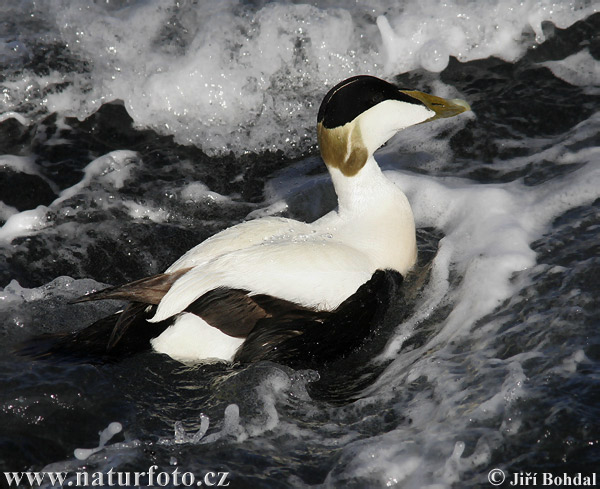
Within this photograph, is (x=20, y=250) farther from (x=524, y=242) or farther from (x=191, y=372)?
(x=524, y=242)

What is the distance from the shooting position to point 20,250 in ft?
12.7

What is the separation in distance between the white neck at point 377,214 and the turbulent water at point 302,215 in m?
0.20

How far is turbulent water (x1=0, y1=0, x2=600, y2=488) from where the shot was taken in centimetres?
248

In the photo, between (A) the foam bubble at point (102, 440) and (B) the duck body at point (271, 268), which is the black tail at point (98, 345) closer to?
(B) the duck body at point (271, 268)

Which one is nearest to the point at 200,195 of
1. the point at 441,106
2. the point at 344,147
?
the point at 344,147

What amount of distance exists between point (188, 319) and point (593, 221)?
170 cm

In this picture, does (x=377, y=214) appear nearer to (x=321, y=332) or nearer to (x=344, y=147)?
(x=344, y=147)

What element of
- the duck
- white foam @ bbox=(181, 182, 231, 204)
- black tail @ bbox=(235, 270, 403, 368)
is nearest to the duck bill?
the duck

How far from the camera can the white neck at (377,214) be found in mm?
3221

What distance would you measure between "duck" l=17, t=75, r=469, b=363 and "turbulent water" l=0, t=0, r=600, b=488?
4.4 inches

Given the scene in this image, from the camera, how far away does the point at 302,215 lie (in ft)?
13.4

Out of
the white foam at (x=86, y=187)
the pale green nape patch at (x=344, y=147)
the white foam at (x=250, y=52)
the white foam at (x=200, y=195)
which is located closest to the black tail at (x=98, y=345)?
Result: the pale green nape patch at (x=344, y=147)

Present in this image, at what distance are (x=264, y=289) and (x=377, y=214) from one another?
707mm

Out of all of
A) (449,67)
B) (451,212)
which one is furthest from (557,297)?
(449,67)
